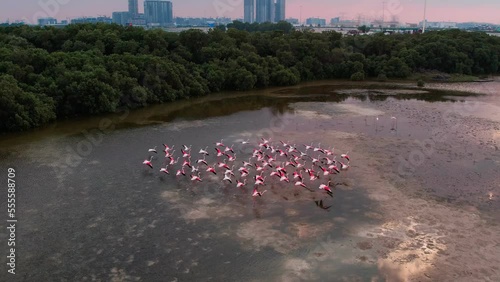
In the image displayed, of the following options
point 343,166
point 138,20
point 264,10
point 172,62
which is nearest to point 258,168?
point 343,166

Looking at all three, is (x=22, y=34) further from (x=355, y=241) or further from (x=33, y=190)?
(x=355, y=241)

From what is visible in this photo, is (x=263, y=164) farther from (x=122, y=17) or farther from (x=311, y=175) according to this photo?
(x=122, y=17)

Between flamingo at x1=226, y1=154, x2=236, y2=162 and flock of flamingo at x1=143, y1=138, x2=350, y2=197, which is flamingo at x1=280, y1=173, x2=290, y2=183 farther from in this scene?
flamingo at x1=226, y1=154, x2=236, y2=162

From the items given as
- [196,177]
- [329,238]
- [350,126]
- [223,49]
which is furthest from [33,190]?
[223,49]

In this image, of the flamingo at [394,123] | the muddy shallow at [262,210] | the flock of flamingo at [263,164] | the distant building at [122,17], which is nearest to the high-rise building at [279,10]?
the distant building at [122,17]

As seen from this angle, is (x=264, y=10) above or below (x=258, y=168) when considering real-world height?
above

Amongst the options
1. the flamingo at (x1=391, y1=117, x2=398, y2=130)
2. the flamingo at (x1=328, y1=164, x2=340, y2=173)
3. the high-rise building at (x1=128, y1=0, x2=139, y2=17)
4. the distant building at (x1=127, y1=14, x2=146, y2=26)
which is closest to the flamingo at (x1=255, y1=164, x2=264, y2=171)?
the flamingo at (x1=328, y1=164, x2=340, y2=173)
